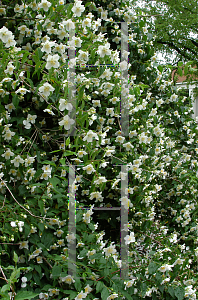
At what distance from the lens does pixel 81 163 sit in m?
1.63

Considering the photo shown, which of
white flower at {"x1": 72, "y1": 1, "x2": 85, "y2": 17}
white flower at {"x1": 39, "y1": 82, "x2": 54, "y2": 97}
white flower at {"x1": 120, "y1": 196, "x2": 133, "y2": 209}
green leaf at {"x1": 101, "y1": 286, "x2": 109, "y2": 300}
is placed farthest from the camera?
white flower at {"x1": 120, "y1": 196, "x2": 133, "y2": 209}

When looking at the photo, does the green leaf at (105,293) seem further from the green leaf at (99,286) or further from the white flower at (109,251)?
the white flower at (109,251)

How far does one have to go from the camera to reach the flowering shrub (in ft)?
4.26

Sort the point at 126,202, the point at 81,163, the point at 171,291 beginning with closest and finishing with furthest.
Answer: the point at 171,291 → the point at 81,163 → the point at 126,202

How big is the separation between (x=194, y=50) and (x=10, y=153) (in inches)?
282

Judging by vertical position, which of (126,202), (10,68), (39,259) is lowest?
(39,259)

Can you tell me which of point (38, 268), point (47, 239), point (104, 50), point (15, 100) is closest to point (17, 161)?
point (15, 100)

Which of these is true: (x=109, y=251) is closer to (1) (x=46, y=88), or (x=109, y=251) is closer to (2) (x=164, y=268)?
(2) (x=164, y=268)

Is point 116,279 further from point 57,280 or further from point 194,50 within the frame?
point 194,50

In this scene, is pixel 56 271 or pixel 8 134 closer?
pixel 56 271

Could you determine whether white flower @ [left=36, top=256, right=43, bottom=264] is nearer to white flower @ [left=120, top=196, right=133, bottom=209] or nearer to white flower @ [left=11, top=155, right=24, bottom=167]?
white flower @ [left=11, top=155, right=24, bottom=167]

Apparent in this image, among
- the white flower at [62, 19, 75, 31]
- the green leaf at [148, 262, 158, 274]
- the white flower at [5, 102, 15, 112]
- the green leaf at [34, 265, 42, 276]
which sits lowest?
the green leaf at [148, 262, 158, 274]

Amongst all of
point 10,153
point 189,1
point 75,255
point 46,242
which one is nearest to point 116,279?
point 75,255

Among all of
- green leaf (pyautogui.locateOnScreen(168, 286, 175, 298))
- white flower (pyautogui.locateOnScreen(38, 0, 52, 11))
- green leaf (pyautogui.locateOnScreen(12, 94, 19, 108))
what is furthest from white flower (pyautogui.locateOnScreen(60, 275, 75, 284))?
white flower (pyautogui.locateOnScreen(38, 0, 52, 11))
